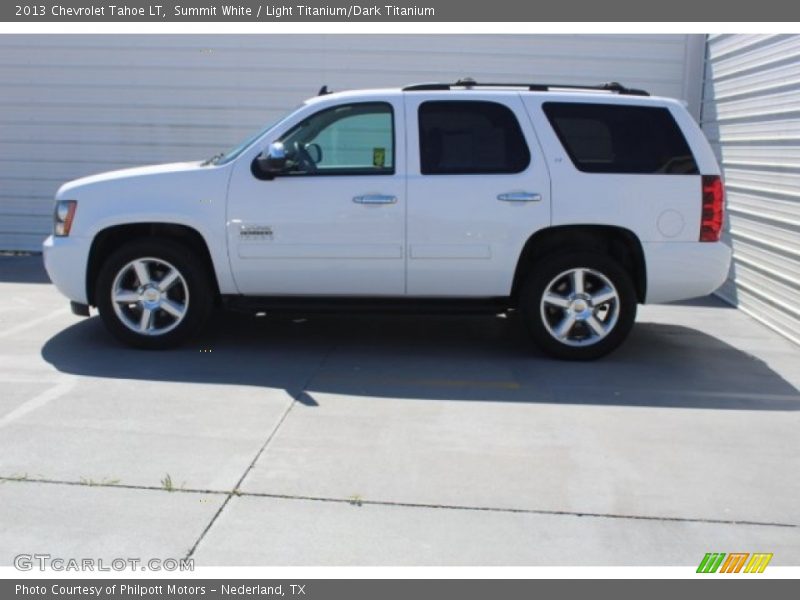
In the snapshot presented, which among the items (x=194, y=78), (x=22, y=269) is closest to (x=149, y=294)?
(x=22, y=269)

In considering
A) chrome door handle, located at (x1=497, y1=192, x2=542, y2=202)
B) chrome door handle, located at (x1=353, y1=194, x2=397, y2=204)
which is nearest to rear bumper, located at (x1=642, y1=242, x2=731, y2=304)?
chrome door handle, located at (x1=497, y1=192, x2=542, y2=202)

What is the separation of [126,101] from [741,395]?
8.40m

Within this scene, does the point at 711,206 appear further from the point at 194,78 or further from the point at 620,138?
the point at 194,78

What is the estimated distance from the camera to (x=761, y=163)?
7965 mm

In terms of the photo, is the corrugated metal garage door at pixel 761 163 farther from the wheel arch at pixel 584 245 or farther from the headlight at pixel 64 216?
the headlight at pixel 64 216

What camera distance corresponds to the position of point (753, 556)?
11.6 feet

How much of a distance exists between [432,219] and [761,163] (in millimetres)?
3826

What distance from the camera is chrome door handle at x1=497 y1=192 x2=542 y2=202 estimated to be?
6074mm

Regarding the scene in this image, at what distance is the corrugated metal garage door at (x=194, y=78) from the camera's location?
1022cm

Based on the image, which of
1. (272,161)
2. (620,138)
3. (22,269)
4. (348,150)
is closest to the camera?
(272,161)

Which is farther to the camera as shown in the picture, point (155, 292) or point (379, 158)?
point (155, 292)

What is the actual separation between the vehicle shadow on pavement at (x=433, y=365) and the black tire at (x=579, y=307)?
0.15 meters

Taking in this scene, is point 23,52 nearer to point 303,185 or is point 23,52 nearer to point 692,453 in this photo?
point 303,185

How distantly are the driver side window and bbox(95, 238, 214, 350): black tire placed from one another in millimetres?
1093
